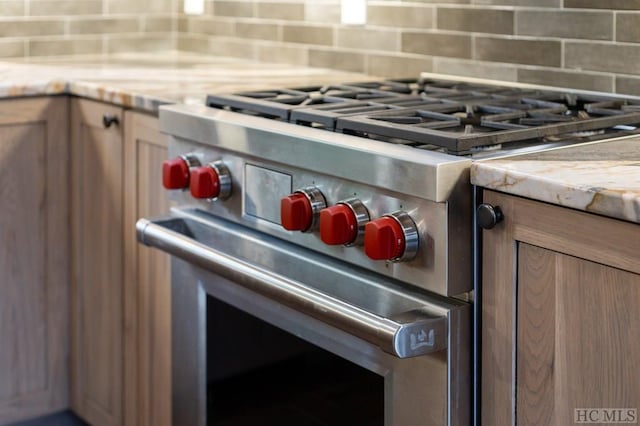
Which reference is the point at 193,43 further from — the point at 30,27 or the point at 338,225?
the point at 338,225

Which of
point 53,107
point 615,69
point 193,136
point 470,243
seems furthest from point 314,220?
point 53,107

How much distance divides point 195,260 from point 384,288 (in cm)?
39

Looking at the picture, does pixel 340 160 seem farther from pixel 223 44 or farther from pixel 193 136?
pixel 223 44

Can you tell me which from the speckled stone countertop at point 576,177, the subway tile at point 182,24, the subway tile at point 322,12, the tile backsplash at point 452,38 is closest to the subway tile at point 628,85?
the tile backsplash at point 452,38

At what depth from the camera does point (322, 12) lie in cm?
257

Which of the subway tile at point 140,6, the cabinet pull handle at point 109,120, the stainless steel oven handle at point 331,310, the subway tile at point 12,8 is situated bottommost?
the stainless steel oven handle at point 331,310

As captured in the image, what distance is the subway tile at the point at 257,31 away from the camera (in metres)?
2.75

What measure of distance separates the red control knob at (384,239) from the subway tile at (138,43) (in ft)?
6.39

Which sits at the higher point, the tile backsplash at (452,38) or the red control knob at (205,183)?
the tile backsplash at (452,38)

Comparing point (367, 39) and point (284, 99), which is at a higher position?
point (367, 39)

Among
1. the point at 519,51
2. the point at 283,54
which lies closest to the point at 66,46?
the point at 283,54

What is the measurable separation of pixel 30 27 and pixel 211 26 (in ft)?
1.74

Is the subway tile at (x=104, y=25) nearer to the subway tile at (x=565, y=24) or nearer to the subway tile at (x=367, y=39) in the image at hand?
the subway tile at (x=367, y=39)

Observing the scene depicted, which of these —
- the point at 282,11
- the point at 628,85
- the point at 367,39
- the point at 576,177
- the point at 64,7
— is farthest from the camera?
the point at 64,7
